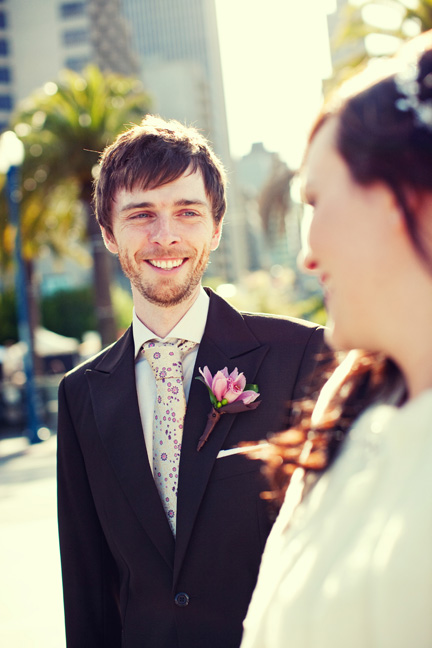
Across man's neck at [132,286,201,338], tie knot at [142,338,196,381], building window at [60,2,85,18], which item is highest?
building window at [60,2,85,18]

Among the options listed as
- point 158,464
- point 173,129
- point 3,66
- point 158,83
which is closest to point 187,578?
point 158,464

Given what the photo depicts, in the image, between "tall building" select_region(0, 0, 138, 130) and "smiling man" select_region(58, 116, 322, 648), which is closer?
"smiling man" select_region(58, 116, 322, 648)

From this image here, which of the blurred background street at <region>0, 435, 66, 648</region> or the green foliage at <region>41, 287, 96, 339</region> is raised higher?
the blurred background street at <region>0, 435, 66, 648</region>

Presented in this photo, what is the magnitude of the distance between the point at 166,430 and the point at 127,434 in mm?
132

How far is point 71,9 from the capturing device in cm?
8150

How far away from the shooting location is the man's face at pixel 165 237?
2553mm

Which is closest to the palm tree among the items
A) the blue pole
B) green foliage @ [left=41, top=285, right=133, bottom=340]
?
the blue pole

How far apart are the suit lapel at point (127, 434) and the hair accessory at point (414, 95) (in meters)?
1.51

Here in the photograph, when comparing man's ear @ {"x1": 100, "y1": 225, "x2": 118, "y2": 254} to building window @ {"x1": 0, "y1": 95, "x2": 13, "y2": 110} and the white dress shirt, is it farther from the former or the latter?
building window @ {"x1": 0, "y1": 95, "x2": 13, "y2": 110}

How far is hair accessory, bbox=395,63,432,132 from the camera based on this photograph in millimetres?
1140

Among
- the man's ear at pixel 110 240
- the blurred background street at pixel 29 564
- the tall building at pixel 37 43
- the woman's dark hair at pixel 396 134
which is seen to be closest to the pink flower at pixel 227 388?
the man's ear at pixel 110 240

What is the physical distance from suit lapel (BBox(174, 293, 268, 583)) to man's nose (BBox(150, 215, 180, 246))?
289 mm

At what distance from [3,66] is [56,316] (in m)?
40.1

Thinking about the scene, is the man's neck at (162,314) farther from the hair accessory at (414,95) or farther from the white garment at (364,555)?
the hair accessory at (414,95)
